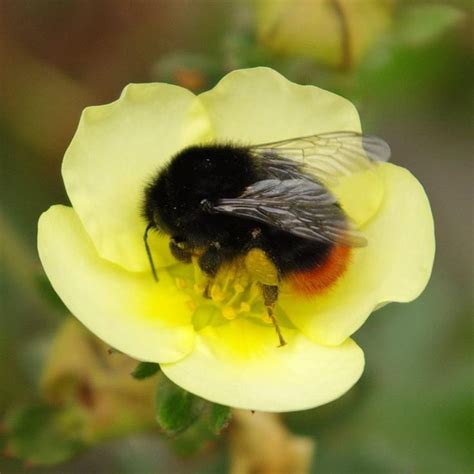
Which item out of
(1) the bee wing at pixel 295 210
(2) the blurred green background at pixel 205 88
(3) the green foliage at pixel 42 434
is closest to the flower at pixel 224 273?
(1) the bee wing at pixel 295 210

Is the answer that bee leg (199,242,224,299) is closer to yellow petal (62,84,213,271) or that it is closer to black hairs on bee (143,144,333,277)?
black hairs on bee (143,144,333,277)

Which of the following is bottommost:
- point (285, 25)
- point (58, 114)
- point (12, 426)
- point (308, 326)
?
point (12, 426)

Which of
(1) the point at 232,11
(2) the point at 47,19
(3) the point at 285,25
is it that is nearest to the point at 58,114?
(2) the point at 47,19

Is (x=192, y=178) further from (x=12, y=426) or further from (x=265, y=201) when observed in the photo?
(x=12, y=426)

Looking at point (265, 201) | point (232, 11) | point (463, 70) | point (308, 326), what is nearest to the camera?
point (265, 201)

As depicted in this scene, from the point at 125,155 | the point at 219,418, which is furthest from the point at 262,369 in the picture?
the point at 125,155

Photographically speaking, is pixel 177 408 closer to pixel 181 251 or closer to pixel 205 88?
pixel 181 251

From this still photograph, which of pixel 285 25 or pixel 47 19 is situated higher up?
pixel 285 25

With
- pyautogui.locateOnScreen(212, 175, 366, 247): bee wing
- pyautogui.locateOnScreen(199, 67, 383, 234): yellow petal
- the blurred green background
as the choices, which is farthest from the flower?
the blurred green background
